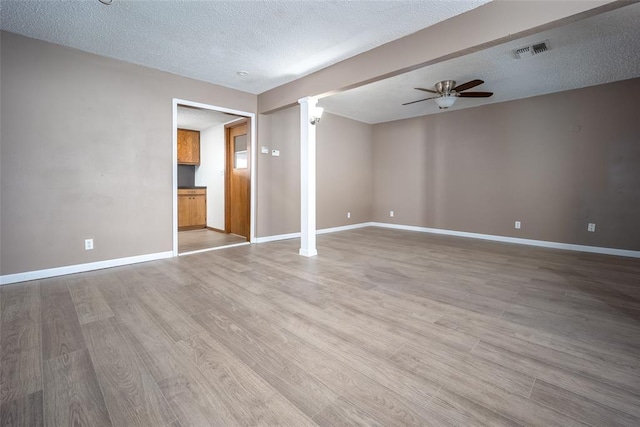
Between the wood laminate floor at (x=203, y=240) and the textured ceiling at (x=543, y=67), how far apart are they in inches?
127

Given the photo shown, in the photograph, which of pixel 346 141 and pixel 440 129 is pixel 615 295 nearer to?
pixel 440 129

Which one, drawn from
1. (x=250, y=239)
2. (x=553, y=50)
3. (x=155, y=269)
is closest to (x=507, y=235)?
(x=553, y=50)

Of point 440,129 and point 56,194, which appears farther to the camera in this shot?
point 440,129

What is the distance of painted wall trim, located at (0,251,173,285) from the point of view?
114 inches

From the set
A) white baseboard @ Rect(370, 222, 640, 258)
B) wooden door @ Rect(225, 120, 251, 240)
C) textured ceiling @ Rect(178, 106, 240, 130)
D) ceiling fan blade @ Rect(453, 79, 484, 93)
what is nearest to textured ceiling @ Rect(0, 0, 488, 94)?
ceiling fan blade @ Rect(453, 79, 484, 93)

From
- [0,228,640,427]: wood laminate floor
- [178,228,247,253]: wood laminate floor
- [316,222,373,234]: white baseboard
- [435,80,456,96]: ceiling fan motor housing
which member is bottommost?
[0,228,640,427]: wood laminate floor

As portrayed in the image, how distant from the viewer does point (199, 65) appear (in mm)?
3680

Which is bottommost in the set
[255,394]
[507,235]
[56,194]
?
[255,394]

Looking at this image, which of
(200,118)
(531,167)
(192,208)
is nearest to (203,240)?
(192,208)

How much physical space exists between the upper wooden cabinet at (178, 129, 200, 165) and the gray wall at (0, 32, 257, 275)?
9.45ft

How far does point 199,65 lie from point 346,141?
3619 mm

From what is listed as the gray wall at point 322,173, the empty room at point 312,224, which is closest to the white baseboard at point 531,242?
the empty room at point 312,224

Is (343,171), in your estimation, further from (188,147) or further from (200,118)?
(188,147)

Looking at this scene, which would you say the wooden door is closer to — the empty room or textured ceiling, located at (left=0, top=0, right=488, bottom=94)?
the empty room
